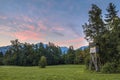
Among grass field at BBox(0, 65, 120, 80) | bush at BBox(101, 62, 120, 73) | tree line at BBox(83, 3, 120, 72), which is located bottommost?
grass field at BBox(0, 65, 120, 80)

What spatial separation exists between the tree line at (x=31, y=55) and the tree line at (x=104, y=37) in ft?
152

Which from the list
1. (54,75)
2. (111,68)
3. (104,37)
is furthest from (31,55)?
(54,75)

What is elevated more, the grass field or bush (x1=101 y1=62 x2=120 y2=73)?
bush (x1=101 y1=62 x2=120 y2=73)

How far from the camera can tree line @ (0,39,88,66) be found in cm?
8169

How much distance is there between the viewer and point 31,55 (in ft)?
271

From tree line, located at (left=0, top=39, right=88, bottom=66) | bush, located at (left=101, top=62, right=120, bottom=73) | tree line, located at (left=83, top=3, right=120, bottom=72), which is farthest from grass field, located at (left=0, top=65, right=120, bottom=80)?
tree line, located at (left=0, top=39, right=88, bottom=66)

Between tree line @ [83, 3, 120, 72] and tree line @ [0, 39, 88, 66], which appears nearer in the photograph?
tree line @ [83, 3, 120, 72]

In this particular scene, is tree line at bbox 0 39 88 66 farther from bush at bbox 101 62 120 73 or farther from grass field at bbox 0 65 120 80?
grass field at bbox 0 65 120 80

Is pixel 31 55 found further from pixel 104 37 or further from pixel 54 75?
pixel 54 75

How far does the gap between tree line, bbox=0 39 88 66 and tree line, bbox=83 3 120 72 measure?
46.3 metres

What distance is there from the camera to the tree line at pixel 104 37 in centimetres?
2742

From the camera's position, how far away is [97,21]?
31.5 meters

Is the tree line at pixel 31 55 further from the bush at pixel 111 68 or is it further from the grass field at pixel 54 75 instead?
the grass field at pixel 54 75

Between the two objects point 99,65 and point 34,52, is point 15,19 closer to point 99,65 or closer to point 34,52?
point 99,65
